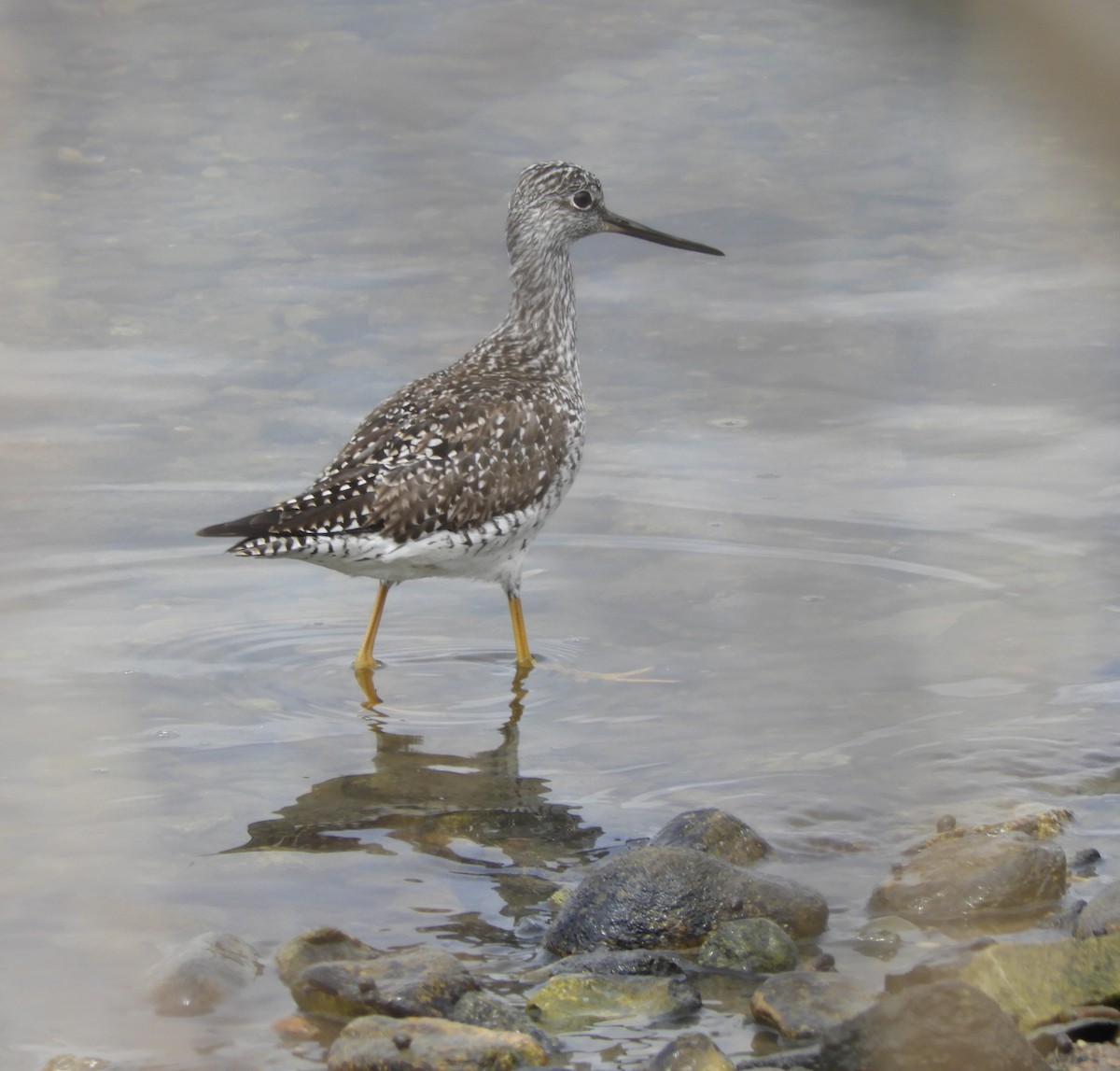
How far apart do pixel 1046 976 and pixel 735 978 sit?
0.76m

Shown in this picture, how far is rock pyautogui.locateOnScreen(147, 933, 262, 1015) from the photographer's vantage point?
3.74 m

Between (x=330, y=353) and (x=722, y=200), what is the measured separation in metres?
7.34

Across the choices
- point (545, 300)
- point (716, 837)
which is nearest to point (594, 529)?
point (545, 300)

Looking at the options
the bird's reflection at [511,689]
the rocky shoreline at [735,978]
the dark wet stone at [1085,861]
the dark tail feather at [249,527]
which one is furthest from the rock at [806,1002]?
the dark tail feather at [249,527]

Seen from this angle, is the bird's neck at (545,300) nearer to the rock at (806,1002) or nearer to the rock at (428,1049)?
the rock at (806,1002)

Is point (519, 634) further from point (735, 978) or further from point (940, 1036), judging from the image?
point (940, 1036)

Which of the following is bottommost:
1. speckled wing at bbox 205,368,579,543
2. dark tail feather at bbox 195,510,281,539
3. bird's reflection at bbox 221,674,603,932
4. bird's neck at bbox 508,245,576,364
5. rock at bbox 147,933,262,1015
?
bird's reflection at bbox 221,674,603,932

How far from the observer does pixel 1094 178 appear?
89cm

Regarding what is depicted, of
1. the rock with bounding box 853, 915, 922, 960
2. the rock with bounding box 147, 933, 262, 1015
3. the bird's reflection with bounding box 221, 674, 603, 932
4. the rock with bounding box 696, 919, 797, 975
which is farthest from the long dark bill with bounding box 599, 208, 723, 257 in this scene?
the rock with bounding box 147, 933, 262, 1015

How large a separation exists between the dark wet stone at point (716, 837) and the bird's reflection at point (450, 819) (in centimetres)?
36

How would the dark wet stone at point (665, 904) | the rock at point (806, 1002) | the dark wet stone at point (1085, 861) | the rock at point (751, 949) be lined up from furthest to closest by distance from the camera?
the dark wet stone at point (1085, 861) → the dark wet stone at point (665, 904) → the rock at point (751, 949) → the rock at point (806, 1002)

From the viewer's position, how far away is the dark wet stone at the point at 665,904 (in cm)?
398

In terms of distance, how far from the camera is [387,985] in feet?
11.8

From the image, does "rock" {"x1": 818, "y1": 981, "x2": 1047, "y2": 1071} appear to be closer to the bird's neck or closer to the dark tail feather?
the dark tail feather
